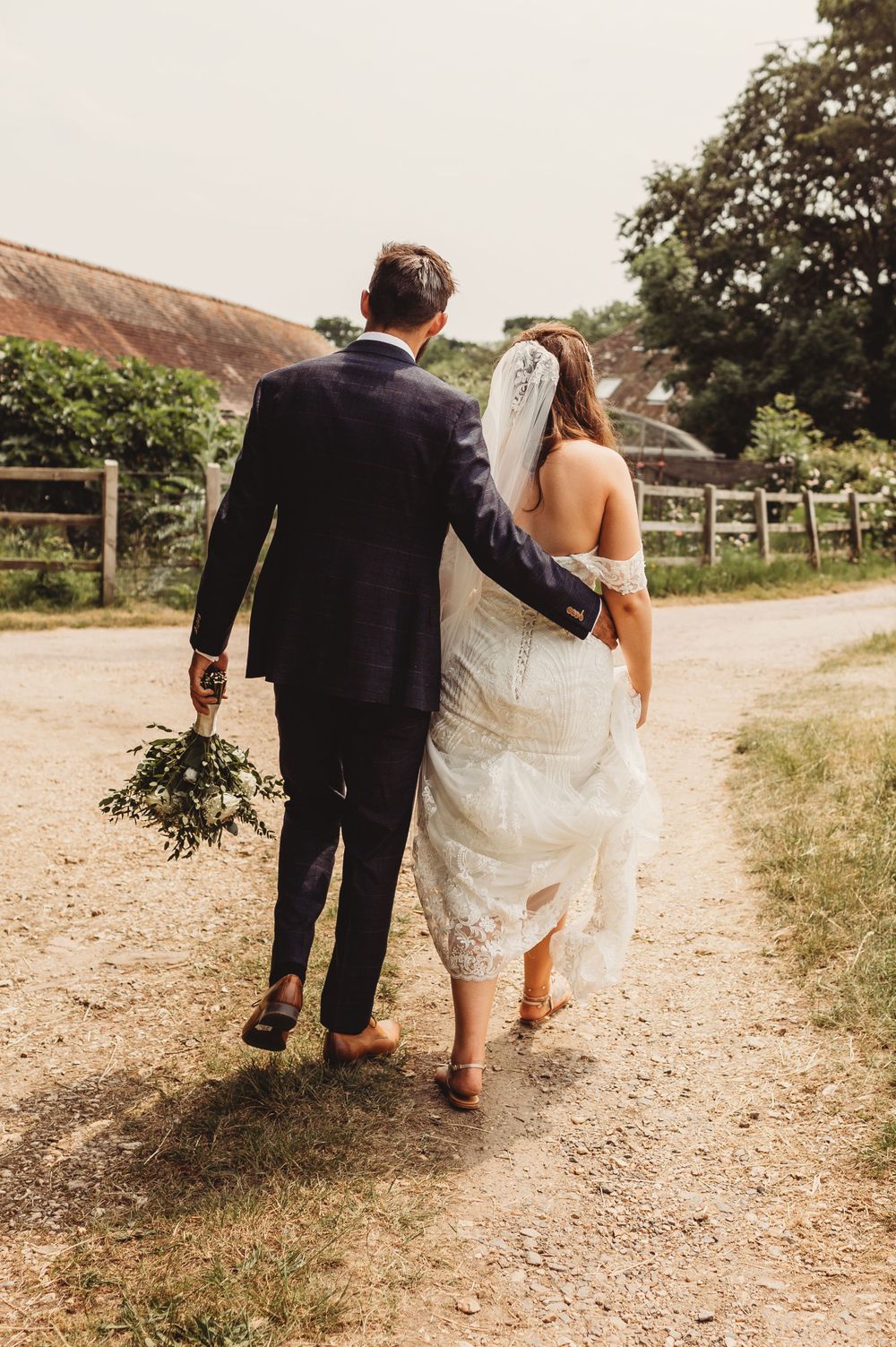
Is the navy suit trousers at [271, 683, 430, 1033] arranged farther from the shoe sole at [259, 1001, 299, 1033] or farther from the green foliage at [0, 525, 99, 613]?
the green foliage at [0, 525, 99, 613]

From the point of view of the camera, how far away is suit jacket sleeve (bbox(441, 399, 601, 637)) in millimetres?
2826

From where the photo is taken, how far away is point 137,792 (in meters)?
3.14

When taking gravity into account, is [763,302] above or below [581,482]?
above

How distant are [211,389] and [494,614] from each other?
1249 cm

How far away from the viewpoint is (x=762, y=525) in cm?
1705

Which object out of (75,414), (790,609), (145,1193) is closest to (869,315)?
(790,609)

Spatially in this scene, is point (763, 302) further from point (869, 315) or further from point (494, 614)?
point (494, 614)

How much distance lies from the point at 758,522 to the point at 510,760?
48.8 feet

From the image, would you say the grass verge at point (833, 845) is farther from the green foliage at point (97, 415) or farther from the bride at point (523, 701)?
the green foliage at point (97, 415)

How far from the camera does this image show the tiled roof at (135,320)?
941 inches

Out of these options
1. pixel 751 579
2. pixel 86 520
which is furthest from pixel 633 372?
pixel 86 520

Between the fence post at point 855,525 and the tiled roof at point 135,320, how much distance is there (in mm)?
13638

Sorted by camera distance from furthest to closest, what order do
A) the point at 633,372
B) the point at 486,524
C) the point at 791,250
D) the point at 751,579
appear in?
the point at 633,372 < the point at 791,250 < the point at 751,579 < the point at 486,524

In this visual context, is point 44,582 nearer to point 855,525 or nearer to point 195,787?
point 195,787
